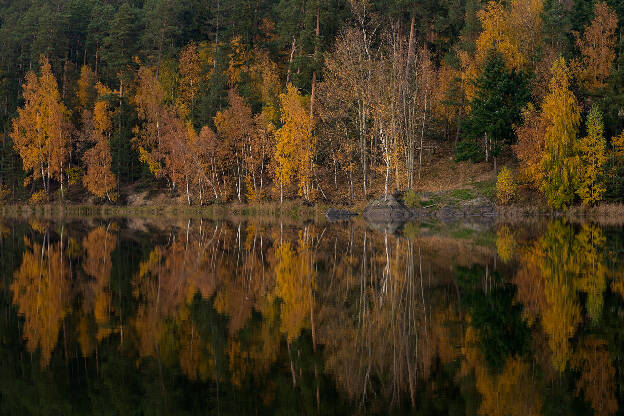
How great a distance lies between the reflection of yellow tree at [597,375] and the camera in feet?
28.1

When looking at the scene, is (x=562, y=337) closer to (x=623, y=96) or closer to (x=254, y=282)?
(x=254, y=282)

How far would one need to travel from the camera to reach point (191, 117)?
7406 cm

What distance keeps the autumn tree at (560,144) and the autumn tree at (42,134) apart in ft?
170

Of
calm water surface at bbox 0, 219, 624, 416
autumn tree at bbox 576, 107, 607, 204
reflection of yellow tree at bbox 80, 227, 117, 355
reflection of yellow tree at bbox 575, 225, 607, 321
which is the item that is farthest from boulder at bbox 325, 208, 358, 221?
calm water surface at bbox 0, 219, 624, 416

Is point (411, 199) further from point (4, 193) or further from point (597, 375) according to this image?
point (4, 193)

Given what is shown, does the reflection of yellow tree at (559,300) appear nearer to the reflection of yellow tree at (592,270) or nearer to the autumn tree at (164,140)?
the reflection of yellow tree at (592,270)

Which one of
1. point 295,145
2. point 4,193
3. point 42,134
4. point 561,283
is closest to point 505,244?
point 561,283

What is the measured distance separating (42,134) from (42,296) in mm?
61127

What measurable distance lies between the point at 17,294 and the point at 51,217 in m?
47.4

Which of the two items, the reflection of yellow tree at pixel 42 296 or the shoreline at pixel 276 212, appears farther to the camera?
the shoreline at pixel 276 212

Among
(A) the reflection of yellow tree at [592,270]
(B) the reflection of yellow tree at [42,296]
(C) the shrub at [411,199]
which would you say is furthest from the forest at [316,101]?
(B) the reflection of yellow tree at [42,296]

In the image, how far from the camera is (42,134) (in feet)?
238

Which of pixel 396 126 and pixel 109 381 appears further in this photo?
pixel 396 126

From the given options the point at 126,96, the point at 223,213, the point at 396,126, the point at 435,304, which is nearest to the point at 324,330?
the point at 435,304
